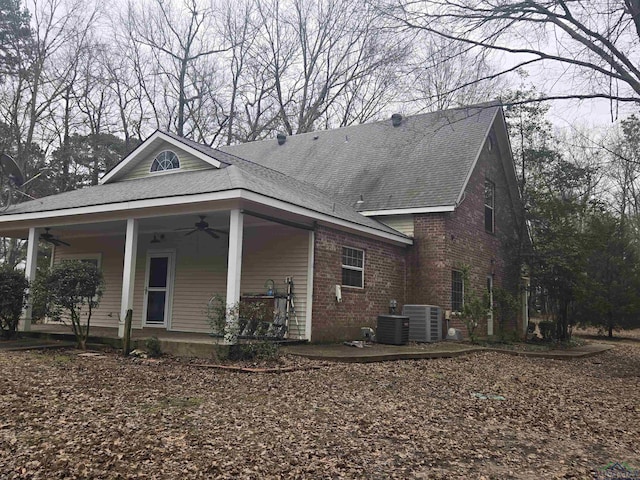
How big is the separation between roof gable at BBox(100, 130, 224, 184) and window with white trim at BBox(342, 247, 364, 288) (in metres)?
3.34

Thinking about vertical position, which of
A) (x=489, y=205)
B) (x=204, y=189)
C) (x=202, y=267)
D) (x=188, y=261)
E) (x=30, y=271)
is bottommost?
(x=30, y=271)

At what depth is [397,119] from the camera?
1694 centimetres

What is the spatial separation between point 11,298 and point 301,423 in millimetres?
8110

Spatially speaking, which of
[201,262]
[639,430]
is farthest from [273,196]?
[639,430]

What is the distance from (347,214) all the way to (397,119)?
248 inches

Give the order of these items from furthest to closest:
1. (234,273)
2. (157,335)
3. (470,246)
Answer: (470,246), (157,335), (234,273)

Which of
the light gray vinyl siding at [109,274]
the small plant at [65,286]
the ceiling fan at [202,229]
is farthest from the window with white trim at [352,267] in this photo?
the light gray vinyl siding at [109,274]

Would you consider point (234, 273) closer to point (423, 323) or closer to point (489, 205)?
→ point (423, 323)

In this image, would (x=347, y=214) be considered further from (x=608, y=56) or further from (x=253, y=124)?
(x=253, y=124)

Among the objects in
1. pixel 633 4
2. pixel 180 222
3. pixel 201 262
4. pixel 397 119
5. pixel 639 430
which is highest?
pixel 397 119

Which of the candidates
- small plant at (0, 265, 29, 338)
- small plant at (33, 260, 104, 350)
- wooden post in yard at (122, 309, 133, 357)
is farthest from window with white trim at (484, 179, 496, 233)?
small plant at (0, 265, 29, 338)

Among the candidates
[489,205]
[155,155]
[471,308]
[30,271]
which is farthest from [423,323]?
[30,271]

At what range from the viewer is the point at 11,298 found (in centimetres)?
1053

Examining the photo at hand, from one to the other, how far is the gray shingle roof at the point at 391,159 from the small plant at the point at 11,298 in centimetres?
807
